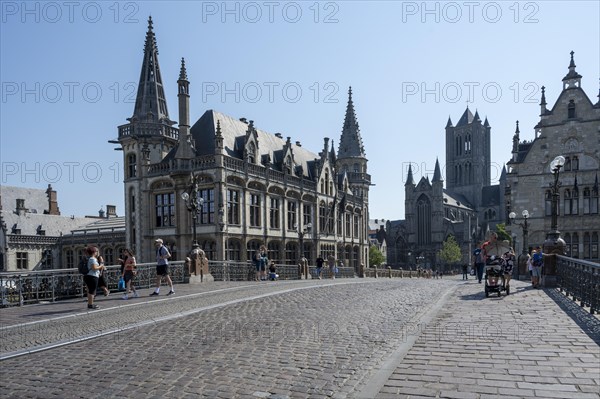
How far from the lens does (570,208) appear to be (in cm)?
4028

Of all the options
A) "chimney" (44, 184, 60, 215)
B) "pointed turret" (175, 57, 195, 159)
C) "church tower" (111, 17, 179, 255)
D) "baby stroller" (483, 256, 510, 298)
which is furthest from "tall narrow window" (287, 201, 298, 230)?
"chimney" (44, 184, 60, 215)

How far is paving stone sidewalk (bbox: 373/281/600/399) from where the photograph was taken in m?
5.26

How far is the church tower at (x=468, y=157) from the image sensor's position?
379ft

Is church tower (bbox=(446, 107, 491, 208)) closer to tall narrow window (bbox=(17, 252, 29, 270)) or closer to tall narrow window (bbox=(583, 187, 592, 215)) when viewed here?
tall narrow window (bbox=(583, 187, 592, 215))

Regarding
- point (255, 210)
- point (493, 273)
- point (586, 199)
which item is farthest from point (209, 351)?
point (586, 199)

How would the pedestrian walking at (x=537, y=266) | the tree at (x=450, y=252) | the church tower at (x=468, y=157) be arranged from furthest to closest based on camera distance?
the church tower at (x=468, y=157) → the tree at (x=450, y=252) → the pedestrian walking at (x=537, y=266)

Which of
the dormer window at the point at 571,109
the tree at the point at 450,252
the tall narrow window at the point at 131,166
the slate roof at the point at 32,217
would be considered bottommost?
the tree at the point at 450,252

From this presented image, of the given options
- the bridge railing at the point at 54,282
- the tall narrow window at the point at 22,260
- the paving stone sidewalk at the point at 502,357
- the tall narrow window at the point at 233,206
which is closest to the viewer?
the paving stone sidewalk at the point at 502,357

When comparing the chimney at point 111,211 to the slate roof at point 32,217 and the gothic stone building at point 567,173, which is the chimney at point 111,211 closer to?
the slate roof at point 32,217

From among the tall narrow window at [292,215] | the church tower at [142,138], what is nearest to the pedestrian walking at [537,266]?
the tall narrow window at [292,215]

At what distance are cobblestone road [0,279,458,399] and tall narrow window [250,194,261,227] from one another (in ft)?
90.8

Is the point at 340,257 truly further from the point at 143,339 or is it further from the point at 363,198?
the point at 143,339

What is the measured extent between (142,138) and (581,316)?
3959cm

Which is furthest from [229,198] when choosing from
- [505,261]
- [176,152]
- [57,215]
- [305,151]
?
[57,215]
